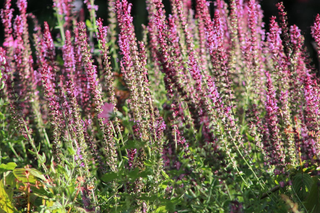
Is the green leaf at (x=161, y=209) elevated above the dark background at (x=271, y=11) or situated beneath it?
situated beneath

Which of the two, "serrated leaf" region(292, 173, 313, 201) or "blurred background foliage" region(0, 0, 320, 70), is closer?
"serrated leaf" region(292, 173, 313, 201)

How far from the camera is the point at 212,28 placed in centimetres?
236

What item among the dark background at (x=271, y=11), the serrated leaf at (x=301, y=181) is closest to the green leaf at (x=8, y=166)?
the serrated leaf at (x=301, y=181)

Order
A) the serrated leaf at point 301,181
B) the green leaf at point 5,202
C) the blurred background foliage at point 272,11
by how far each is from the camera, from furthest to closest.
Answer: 1. the blurred background foliage at point 272,11
2. the green leaf at point 5,202
3. the serrated leaf at point 301,181

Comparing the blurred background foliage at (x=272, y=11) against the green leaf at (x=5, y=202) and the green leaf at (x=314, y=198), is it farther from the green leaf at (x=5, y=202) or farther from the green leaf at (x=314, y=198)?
the green leaf at (x=5, y=202)

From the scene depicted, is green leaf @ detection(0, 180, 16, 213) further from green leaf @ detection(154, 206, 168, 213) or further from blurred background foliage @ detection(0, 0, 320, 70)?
blurred background foliage @ detection(0, 0, 320, 70)

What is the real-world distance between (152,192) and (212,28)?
1.07 m

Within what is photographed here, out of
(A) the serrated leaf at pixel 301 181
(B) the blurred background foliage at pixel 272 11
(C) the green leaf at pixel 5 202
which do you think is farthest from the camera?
(B) the blurred background foliage at pixel 272 11

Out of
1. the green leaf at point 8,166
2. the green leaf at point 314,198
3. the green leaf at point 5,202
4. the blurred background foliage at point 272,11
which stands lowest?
the green leaf at point 314,198

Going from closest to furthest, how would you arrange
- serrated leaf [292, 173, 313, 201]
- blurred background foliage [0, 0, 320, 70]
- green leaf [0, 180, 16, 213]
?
1. serrated leaf [292, 173, 313, 201]
2. green leaf [0, 180, 16, 213]
3. blurred background foliage [0, 0, 320, 70]

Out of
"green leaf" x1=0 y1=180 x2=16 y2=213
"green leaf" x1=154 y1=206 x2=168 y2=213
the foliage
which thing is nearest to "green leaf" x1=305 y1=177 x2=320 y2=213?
the foliage

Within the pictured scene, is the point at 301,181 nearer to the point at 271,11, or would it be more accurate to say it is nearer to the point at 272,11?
A: the point at 272,11

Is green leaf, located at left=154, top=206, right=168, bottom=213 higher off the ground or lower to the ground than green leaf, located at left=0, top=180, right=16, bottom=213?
lower

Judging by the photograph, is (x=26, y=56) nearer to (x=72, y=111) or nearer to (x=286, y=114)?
(x=72, y=111)
